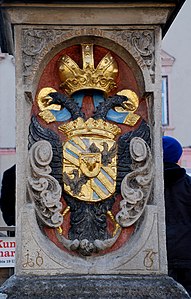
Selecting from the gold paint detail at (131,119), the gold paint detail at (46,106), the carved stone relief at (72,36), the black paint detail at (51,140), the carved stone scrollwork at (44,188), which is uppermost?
the carved stone relief at (72,36)

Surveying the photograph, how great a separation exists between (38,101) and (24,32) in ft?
1.26

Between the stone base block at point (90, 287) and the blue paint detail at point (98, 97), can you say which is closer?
the stone base block at point (90, 287)

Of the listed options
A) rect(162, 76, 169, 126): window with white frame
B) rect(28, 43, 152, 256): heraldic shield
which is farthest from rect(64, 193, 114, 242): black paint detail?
rect(162, 76, 169, 126): window with white frame

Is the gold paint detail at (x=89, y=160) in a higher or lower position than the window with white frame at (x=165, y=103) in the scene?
lower

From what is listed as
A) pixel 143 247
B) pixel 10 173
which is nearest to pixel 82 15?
pixel 143 247

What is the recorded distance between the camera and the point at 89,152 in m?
4.08

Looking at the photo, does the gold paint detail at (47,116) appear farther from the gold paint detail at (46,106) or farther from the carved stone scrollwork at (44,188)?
the carved stone scrollwork at (44,188)

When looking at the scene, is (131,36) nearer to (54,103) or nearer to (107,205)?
(54,103)

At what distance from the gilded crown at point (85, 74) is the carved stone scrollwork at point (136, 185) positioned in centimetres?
37

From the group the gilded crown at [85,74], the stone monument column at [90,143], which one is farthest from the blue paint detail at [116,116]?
the gilded crown at [85,74]

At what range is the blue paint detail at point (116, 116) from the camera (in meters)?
4.20

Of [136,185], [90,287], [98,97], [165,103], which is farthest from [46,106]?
[165,103]

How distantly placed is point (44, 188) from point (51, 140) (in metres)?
0.27

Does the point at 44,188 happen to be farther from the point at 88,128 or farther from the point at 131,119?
Answer: the point at 131,119
